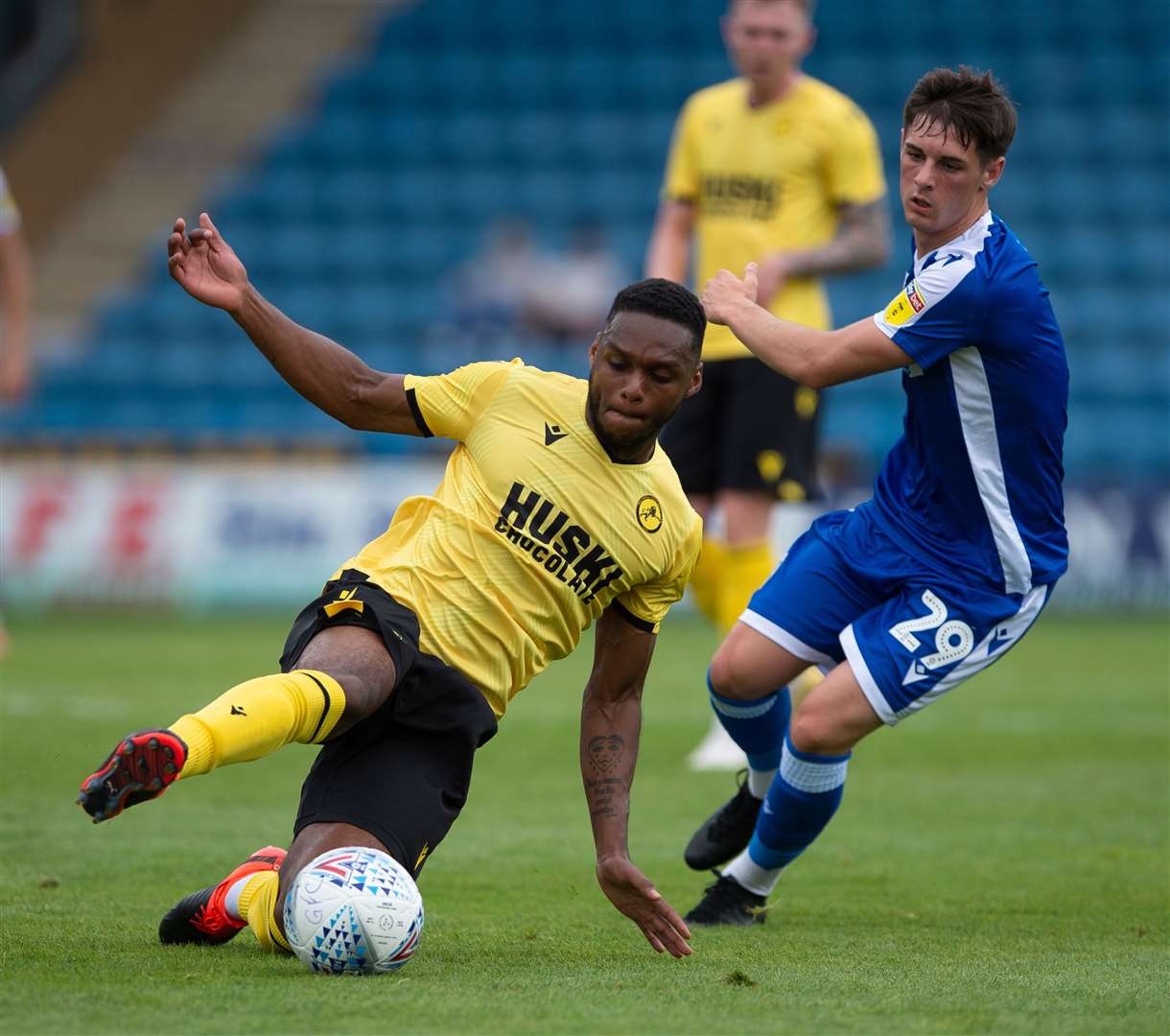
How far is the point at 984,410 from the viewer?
182 inches

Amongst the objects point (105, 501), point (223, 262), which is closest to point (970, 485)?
point (223, 262)

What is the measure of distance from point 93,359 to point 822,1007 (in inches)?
594

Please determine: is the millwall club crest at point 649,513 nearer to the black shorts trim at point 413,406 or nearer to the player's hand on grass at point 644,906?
the black shorts trim at point 413,406

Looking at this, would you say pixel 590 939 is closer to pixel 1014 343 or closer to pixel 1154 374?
pixel 1014 343

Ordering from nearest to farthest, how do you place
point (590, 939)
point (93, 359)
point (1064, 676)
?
point (590, 939)
point (1064, 676)
point (93, 359)

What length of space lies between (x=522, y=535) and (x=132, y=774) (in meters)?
1.21

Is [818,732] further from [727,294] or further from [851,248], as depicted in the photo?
[851,248]

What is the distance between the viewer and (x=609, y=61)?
20.5 metres

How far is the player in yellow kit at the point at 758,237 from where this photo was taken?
6.94 m

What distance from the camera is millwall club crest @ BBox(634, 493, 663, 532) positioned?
437cm

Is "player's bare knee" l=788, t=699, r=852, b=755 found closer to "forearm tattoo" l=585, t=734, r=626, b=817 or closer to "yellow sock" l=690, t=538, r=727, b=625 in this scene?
"forearm tattoo" l=585, t=734, r=626, b=817

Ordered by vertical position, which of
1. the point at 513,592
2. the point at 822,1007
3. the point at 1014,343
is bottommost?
the point at 822,1007

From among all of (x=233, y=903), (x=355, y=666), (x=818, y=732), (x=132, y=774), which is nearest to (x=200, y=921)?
(x=233, y=903)

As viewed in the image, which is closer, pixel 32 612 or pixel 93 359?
pixel 32 612
